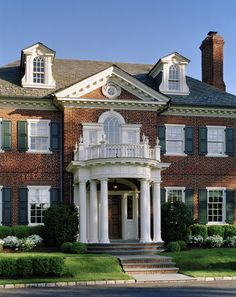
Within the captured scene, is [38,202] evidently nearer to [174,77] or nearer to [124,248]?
[124,248]

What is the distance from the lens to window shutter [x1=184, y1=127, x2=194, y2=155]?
31656 millimetres

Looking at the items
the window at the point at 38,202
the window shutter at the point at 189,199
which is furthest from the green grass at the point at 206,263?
the window at the point at 38,202

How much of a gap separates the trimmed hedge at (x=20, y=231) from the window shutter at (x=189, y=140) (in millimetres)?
9245

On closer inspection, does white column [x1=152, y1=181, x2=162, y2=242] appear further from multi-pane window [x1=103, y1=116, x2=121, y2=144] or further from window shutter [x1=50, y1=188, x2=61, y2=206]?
window shutter [x1=50, y1=188, x2=61, y2=206]

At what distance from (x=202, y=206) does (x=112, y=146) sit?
7262mm

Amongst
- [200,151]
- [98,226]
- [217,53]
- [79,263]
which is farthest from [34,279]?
[217,53]

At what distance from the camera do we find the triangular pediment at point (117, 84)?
95.6 feet

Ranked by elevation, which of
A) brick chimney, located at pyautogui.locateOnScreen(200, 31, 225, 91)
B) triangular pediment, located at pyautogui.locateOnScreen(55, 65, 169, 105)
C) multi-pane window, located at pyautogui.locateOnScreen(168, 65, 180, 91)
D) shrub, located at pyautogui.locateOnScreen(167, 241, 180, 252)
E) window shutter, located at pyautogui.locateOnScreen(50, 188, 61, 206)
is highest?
brick chimney, located at pyautogui.locateOnScreen(200, 31, 225, 91)

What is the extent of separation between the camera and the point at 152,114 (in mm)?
30703

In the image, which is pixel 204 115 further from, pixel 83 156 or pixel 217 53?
pixel 83 156

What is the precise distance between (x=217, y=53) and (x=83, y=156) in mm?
12553

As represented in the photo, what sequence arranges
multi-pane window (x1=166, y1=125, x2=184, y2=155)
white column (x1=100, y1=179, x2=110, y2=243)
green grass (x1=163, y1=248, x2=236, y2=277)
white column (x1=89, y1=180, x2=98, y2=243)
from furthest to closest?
multi-pane window (x1=166, y1=125, x2=184, y2=155) < white column (x1=89, y1=180, x2=98, y2=243) < white column (x1=100, y1=179, x2=110, y2=243) < green grass (x1=163, y1=248, x2=236, y2=277)

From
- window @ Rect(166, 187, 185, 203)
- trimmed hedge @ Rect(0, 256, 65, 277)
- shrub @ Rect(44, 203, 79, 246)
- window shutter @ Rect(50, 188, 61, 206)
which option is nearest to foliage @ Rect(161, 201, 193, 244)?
window @ Rect(166, 187, 185, 203)

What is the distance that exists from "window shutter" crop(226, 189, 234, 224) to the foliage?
409 centimetres
